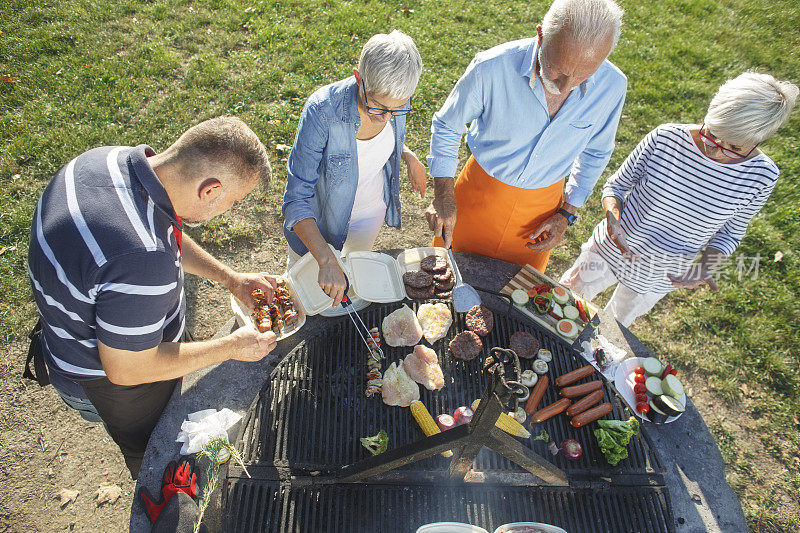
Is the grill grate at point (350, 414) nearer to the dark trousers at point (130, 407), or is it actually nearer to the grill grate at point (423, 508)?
the grill grate at point (423, 508)

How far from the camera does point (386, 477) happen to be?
2.50 m

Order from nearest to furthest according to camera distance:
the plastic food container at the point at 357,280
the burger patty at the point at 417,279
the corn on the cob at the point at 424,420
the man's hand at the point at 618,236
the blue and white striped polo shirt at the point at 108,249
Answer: the blue and white striped polo shirt at the point at 108,249 → the corn on the cob at the point at 424,420 → the plastic food container at the point at 357,280 → the burger patty at the point at 417,279 → the man's hand at the point at 618,236

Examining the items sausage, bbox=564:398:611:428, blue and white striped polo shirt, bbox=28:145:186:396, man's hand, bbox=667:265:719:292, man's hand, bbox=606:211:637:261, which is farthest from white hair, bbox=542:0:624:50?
blue and white striped polo shirt, bbox=28:145:186:396

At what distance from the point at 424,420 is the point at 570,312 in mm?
1285

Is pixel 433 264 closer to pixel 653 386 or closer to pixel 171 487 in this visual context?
pixel 653 386

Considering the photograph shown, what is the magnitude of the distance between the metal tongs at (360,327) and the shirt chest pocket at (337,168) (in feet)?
2.10

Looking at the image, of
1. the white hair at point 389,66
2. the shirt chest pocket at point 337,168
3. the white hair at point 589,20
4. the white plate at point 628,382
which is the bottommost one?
the white plate at point 628,382

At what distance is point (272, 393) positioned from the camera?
278 centimetres

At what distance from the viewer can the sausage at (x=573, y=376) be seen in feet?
9.42

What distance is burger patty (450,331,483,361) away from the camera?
2.92 m

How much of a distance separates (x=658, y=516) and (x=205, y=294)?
414 cm

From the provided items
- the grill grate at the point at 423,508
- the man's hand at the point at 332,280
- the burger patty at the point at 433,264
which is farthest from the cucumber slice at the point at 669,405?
the man's hand at the point at 332,280

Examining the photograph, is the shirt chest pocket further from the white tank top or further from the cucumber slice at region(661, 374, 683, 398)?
the cucumber slice at region(661, 374, 683, 398)

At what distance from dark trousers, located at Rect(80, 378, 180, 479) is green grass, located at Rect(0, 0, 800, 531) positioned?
7.97 feet
